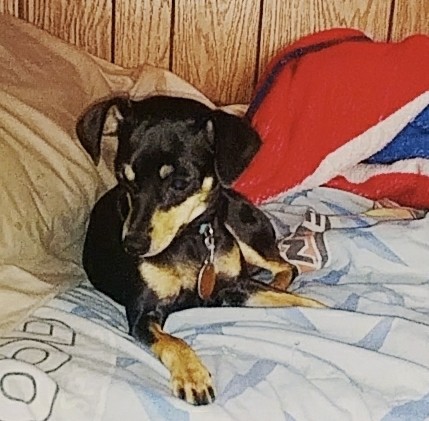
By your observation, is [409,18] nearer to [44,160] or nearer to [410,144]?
[410,144]

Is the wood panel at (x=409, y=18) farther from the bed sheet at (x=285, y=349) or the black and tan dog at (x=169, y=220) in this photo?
the black and tan dog at (x=169, y=220)

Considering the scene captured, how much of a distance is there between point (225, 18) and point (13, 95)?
2.18 ft

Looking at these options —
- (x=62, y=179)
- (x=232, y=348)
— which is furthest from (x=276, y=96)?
(x=232, y=348)

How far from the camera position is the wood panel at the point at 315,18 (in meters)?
2.42

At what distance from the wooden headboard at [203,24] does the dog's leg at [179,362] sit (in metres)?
0.94

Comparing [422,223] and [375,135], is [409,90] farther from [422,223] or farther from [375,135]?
[422,223]

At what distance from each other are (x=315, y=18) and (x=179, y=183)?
90 centimetres

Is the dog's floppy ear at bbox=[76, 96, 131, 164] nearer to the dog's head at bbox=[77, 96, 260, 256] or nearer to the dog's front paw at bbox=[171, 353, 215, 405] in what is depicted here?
the dog's head at bbox=[77, 96, 260, 256]

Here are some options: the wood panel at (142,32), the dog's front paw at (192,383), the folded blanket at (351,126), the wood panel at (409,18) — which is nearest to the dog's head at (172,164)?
the dog's front paw at (192,383)

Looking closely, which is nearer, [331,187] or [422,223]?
[422,223]

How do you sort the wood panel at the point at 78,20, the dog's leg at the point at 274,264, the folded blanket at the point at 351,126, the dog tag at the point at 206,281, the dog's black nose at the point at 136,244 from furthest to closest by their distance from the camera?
1. the wood panel at the point at 78,20
2. the folded blanket at the point at 351,126
3. the dog's leg at the point at 274,264
4. the dog tag at the point at 206,281
5. the dog's black nose at the point at 136,244

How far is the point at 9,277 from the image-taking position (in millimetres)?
1712

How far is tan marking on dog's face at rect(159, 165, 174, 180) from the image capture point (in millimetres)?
1674

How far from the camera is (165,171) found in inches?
65.9
